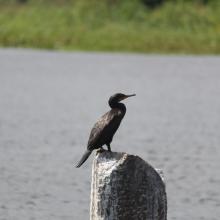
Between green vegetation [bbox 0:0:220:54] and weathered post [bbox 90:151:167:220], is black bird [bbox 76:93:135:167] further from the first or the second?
green vegetation [bbox 0:0:220:54]

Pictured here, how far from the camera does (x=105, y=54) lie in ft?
235

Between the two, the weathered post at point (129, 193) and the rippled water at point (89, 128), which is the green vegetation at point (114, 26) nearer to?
the rippled water at point (89, 128)

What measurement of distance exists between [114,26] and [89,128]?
43.9 metres

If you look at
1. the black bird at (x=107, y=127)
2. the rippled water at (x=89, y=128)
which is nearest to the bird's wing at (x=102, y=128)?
the black bird at (x=107, y=127)

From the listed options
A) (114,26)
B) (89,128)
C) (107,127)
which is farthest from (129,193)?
(114,26)

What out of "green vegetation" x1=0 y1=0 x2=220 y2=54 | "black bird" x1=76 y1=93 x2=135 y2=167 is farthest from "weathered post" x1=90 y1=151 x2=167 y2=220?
"green vegetation" x1=0 y1=0 x2=220 y2=54

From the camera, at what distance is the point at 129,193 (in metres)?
9.30

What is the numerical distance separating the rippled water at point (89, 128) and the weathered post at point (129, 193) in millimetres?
6612

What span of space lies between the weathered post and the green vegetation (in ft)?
201

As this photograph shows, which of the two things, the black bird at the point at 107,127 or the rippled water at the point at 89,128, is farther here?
the rippled water at the point at 89,128

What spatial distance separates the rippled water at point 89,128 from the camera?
17875 millimetres

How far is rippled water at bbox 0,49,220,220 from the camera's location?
58.6ft

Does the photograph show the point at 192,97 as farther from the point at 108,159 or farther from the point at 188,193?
the point at 108,159

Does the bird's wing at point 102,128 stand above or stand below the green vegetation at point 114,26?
below
